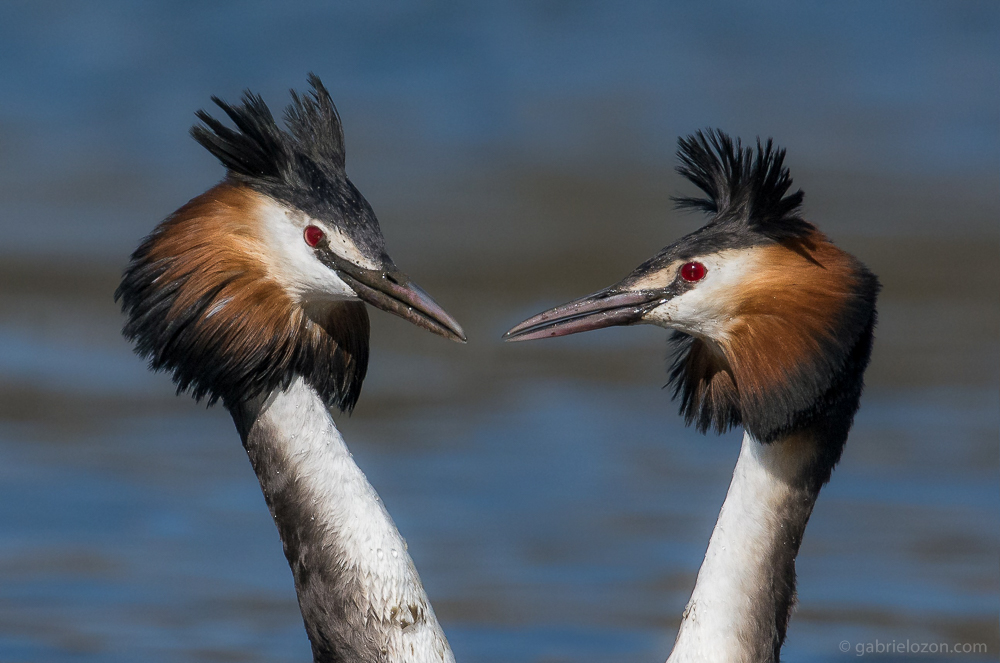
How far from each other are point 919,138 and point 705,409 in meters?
12.2

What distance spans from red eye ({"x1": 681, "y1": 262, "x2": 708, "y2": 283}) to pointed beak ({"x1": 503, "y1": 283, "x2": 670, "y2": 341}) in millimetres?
214

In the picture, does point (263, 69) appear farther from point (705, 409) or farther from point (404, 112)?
point (705, 409)

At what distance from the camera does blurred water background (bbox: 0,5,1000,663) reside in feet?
31.5

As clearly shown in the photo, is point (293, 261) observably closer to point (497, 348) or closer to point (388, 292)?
point (388, 292)

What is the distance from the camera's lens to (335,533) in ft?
20.3

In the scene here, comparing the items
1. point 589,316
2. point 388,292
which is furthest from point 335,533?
point 589,316

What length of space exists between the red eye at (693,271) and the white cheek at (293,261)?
3.96ft

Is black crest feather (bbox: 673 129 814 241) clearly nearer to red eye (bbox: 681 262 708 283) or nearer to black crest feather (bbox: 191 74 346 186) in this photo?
red eye (bbox: 681 262 708 283)

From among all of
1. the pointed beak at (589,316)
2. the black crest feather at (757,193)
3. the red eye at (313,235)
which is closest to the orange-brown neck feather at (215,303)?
the red eye at (313,235)

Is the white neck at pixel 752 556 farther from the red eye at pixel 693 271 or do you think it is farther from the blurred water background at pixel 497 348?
the blurred water background at pixel 497 348

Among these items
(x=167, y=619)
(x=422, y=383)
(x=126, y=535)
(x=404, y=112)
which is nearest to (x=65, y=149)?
(x=404, y=112)

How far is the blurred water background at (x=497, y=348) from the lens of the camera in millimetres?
9602

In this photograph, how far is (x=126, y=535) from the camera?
10.5 metres

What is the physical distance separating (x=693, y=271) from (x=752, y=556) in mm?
1073
